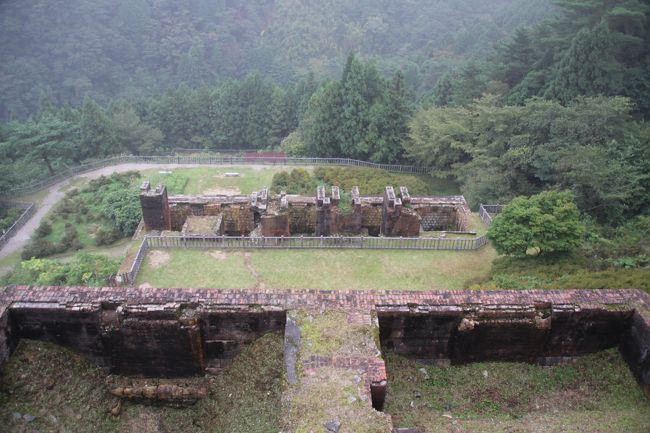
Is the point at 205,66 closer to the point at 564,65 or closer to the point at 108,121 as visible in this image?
the point at 108,121

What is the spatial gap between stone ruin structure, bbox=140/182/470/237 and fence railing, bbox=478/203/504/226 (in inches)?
29.7

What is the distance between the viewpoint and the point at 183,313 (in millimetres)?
11641

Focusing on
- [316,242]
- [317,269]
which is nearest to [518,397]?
[317,269]

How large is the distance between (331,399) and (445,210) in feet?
56.3

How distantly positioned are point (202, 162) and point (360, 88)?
12070 mm

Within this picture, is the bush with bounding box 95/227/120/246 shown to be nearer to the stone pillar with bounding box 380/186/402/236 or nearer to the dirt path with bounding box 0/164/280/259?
the dirt path with bounding box 0/164/280/259

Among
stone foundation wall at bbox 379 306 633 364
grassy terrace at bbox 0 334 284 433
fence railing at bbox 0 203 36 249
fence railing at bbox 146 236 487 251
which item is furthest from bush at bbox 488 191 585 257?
fence railing at bbox 0 203 36 249

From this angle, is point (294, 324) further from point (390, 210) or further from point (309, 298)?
point (390, 210)

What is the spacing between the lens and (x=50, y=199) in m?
32.6

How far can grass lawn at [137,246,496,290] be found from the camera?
1969 cm

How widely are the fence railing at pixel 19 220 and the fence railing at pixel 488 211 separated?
25177 mm

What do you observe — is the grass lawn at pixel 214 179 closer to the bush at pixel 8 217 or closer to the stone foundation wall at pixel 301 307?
the bush at pixel 8 217

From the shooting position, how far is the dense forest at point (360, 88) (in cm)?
2697

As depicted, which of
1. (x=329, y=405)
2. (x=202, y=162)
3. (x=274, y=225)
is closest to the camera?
(x=329, y=405)
